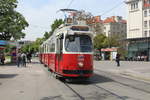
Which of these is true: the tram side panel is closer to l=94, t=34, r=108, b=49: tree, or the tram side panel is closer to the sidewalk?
the sidewalk

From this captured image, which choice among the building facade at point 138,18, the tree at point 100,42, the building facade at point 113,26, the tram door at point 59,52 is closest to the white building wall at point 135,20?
the building facade at point 138,18

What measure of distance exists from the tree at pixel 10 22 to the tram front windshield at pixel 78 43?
28639 mm

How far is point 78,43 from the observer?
58.7ft

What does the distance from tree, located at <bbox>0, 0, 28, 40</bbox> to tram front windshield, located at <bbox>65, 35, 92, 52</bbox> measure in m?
28.6

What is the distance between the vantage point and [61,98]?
Answer: 39.8 ft

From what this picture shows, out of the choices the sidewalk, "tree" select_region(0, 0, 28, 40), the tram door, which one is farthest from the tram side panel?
"tree" select_region(0, 0, 28, 40)

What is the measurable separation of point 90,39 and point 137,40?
56332 mm

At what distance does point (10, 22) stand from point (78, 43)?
104 feet

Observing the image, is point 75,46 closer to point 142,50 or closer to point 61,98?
point 61,98

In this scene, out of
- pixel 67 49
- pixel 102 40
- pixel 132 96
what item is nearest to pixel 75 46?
pixel 67 49

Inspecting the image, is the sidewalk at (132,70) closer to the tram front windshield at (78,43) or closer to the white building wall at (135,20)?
the tram front windshield at (78,43)

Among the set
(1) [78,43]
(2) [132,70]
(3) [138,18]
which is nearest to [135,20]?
(3) [138,18]

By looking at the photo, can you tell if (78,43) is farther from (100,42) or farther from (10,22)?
(100,42)

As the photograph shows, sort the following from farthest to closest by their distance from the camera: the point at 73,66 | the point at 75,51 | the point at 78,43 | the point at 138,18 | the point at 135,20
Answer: the point at 135,20 → the point at 138,18 → the point at 78,43 → the point at 75,51 → the point at 73,66
